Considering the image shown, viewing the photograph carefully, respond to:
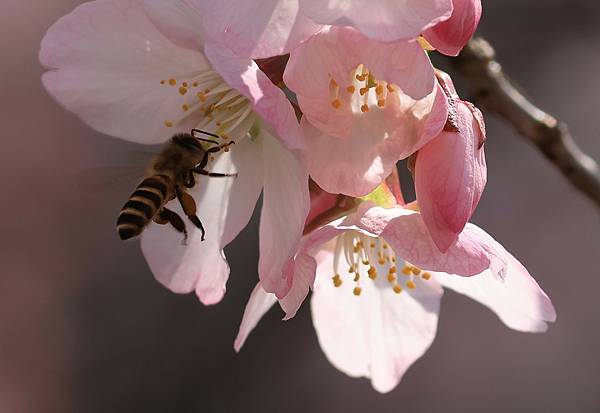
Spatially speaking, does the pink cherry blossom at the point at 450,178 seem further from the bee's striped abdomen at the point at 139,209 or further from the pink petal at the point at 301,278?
the bee's striped abdomen at the point at 139,209

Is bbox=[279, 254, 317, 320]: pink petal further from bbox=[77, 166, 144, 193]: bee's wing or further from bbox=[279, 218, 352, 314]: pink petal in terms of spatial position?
bbox=[77, 166, 144, 193]: bee's wing

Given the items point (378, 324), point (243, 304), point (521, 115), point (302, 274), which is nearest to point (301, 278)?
point (302, 274)

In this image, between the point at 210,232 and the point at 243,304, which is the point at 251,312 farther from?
the point at 243,304

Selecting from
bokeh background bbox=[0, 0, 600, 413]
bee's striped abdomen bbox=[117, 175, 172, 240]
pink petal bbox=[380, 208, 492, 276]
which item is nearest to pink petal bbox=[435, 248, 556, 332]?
pink petal bbox=[380, 208, 492, 276]

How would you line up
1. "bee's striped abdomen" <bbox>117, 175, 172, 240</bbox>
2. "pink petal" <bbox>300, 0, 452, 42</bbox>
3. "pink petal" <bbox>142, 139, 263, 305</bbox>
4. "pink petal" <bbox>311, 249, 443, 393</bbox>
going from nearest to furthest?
"pink petal" <bbox>300, 0, 452, 42</bbox> → "bee's striped abdomen" <bbox>117, 175, 172, 240</bbox> → "pink petal" <bbox>142, 139, 263, 305</bbox> → "pink petal" <bbox>311, 249, 443, 393</bbox>

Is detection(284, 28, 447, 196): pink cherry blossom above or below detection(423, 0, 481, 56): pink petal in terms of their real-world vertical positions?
below

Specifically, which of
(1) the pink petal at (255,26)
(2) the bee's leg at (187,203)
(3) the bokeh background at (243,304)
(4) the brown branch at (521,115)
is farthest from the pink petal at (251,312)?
(3) the bokeh background at (243,304)

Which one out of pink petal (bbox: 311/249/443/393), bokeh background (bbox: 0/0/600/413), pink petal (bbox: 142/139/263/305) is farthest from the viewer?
bokeh background (bbox: 0/0/600/413)
